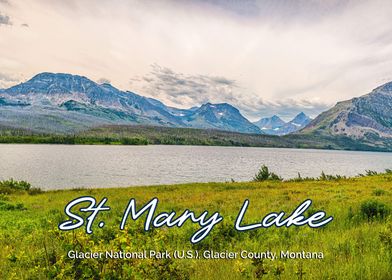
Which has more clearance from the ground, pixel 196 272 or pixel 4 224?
pixel 196 272

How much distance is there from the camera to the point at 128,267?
445 centimetres

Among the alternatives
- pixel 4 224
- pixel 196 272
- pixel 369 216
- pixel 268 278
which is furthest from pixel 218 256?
pixel 4 224

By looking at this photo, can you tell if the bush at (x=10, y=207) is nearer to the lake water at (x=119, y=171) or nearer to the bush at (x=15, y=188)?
the bush at (x=15, y=188)

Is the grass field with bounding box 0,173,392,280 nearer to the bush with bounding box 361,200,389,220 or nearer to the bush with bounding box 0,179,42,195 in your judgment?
the bush with bounding box 361,200,389,220

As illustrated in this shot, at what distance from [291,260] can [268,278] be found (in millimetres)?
1636

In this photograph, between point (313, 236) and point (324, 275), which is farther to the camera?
point (313, 236)

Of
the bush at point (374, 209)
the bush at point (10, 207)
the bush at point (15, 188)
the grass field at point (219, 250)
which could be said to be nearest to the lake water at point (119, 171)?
the bush at point (15, 188)

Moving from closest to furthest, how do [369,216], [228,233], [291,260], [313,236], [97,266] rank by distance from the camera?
[97,266] → [291,260] → [313,236] → [228,233] → [369,216]

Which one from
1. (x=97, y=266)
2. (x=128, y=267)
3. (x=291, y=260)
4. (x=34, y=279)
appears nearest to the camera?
(x=128, y=267)

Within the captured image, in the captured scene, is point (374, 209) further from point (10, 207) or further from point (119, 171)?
point (119, 171)

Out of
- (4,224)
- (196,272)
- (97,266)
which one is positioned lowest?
(4,224)

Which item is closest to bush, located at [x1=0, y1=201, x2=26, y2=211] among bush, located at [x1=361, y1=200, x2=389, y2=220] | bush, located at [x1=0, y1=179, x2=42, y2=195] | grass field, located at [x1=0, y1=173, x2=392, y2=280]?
grass field, located at [x1=0, y1=173, x2=392, y2=280]

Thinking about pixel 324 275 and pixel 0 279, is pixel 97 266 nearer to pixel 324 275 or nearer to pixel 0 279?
pixel 0 279

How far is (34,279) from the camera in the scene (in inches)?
239
